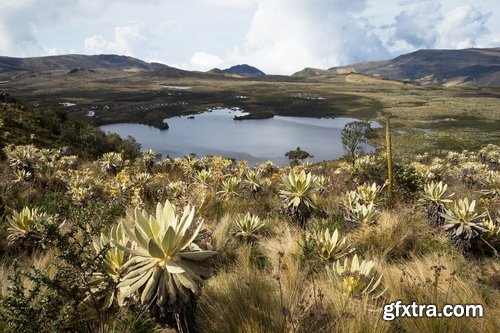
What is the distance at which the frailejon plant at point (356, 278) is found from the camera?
3.74 metres

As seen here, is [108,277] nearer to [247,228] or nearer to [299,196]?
[247,228]

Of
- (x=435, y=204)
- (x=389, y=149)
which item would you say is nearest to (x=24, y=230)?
(x=389, y=149)

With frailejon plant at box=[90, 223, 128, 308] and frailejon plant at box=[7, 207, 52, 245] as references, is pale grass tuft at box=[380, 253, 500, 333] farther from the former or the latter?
frailejon plant at box=[7, 207, 52, 245]

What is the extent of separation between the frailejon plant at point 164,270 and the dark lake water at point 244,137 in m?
45.1

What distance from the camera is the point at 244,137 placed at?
71500mm

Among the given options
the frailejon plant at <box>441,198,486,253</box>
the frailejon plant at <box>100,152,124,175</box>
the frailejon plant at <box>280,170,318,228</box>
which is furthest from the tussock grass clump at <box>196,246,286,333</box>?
the frailejon plant at <box>100,152,124,175</box>

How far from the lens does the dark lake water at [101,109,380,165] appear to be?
188 ft

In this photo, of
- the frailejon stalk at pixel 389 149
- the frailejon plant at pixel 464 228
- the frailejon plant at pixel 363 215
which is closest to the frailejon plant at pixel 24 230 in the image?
the frailejon plant at pixel 363 215

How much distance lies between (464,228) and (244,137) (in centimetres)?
6652

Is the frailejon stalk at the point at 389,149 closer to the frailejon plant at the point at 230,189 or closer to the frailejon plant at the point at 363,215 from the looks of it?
the frailejon plant at the point at 363,215

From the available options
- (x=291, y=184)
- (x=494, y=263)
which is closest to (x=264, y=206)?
(x=291, y=184)

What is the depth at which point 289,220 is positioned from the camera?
6.98 m

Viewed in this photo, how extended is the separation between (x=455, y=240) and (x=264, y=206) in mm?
3963

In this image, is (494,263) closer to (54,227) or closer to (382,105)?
(54,227)
